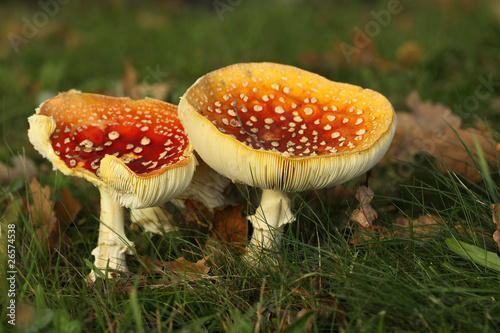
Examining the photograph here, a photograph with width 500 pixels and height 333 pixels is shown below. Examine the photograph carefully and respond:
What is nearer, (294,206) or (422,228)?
(422,228)

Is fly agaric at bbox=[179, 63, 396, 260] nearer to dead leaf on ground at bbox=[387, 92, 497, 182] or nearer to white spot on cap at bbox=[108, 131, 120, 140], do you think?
white spot on cap at bbox=[108, 131, 120, 140]

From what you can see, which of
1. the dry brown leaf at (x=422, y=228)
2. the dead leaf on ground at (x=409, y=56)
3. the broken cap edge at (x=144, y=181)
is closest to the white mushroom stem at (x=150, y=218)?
the broken cap edge at (x=144, y=181)

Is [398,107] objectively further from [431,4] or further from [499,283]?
[431,4]

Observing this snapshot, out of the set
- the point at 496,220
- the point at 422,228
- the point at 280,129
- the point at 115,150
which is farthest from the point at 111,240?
the point at 496,220

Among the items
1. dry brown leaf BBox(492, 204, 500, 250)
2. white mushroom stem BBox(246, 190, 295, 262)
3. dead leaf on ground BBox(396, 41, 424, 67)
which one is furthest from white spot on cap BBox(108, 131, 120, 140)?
dead leaf on ground BBox(396, 41, 424, 67)

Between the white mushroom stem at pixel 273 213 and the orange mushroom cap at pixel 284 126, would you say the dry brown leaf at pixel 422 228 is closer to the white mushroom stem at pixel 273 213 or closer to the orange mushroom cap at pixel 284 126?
the orange mushroom cap at pixel 284 126

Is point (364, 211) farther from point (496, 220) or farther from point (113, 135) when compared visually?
point (113, 135)

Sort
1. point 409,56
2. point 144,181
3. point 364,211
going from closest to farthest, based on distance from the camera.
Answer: point 144,181 < point 364,211 < point 409,56
